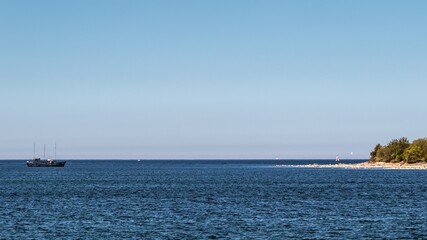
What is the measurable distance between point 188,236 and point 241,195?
5787 cm

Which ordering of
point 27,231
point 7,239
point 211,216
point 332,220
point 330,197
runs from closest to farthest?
point 7,239
point 27,231
point 332,220
point 211,216
point 330,197

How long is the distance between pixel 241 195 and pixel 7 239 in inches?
2482

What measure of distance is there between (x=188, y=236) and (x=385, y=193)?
68.3 meters

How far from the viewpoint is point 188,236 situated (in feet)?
217

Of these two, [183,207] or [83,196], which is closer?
[183,207]

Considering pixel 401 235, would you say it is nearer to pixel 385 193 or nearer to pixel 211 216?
pixel 211 216

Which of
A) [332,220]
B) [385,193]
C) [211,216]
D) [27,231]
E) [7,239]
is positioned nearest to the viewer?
[7,239]

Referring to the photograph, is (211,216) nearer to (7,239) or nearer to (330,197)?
(7,239)

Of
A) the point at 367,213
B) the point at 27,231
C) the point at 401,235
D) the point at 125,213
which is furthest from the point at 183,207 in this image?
the point at 401,235

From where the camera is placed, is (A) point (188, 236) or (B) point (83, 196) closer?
(A) point (188, 236)

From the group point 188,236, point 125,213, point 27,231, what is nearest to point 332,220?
point 188,236

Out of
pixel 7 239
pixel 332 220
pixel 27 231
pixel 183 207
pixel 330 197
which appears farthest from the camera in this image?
pixel 330 197

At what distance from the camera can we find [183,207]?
3814 inches

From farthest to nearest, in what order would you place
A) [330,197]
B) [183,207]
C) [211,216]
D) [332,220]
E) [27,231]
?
[330,197], [183,207], [211,216], [332,220], [27,231]
